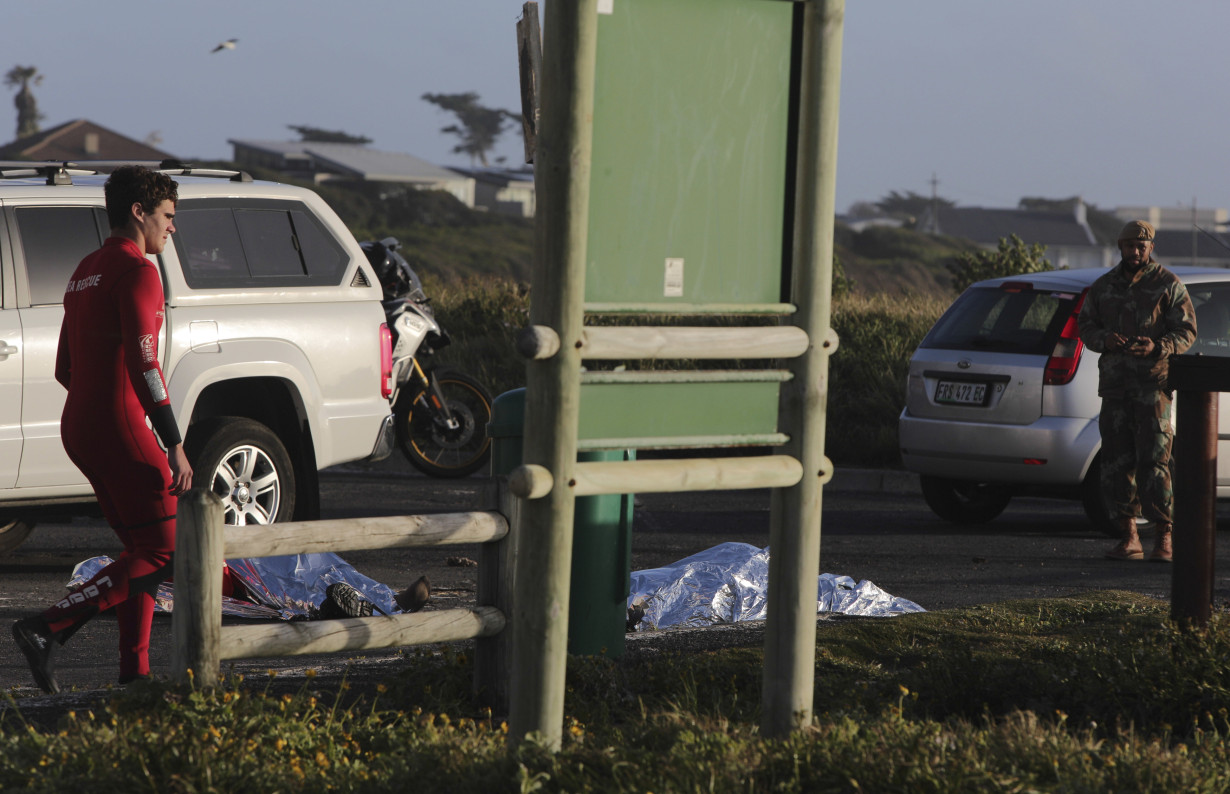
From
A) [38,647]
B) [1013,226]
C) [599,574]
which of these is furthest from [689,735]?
[1013,226]

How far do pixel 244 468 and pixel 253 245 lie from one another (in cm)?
132

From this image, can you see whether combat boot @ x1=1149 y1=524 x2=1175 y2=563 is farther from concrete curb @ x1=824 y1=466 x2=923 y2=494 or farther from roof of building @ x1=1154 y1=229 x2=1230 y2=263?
roof of building @ x1=1154 y1=229 x2=1230 y2=263

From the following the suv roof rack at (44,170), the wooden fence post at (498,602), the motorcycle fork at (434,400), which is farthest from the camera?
the motorcycle fork at (434,400)

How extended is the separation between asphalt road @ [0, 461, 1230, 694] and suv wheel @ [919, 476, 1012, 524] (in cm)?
11

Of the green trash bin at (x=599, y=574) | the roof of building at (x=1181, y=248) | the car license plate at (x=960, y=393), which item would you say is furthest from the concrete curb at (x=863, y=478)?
the roof of building at (x=1181, y=248)

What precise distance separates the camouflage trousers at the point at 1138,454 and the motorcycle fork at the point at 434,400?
5.47 metres

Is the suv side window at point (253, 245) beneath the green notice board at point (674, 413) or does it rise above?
above

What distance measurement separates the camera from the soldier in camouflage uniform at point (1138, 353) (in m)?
9.29

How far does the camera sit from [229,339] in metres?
8.23

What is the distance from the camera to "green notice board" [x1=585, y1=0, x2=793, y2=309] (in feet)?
12.8

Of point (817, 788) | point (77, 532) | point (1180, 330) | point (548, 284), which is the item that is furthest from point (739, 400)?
point (77, 532)

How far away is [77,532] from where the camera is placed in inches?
401

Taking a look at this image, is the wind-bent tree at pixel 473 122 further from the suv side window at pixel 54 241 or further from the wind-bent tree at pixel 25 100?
the suv side window at pixel 54 241

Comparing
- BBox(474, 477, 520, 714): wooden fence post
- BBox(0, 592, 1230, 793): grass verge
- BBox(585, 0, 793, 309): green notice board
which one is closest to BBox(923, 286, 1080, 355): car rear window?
BBox(0, 592, 1230, 793): grass verge
